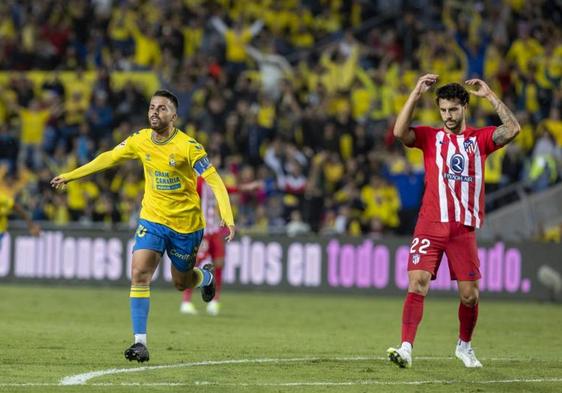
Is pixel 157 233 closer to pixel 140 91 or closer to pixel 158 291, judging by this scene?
pixel 158 291

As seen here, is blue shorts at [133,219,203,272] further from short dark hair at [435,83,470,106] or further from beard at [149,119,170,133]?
short dark hair at [435,83,470,106]

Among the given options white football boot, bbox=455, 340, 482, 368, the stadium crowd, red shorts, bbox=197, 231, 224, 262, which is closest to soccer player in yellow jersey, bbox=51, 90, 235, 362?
white football boot, bbox=455, 340, 482, 368

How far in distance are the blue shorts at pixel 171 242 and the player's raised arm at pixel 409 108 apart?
2173 millimetres

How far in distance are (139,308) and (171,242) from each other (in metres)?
0.76

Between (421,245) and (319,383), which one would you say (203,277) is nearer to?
(421,245)

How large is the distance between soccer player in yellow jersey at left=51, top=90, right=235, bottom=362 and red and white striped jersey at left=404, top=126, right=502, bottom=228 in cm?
184

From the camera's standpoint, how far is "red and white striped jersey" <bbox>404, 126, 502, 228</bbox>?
35.3ft

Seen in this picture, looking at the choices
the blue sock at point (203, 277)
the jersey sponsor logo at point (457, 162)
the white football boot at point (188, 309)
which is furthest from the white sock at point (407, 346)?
the white football boot at point (188, 309)

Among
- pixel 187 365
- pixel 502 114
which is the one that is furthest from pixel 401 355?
pixel 502 114

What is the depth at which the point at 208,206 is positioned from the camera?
1788cm

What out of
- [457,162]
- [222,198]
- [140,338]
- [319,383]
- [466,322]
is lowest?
[319,383]

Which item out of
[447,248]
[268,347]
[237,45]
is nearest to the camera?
[447,248]

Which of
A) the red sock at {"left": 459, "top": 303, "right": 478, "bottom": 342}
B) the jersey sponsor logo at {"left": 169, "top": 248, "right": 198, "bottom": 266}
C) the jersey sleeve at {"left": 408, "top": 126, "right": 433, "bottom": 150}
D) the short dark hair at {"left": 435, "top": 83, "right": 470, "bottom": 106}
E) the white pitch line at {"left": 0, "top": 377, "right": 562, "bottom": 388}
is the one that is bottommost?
the white pitch line at {"left": 0, "top": 377, "right": 562, "bottom": 388}

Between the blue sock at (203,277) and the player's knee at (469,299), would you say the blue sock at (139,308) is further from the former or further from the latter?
the player's knee at (469,299)
